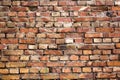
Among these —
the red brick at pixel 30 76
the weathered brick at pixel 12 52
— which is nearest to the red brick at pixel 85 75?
the red brick at pixel 30 76

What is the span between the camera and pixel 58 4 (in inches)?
104

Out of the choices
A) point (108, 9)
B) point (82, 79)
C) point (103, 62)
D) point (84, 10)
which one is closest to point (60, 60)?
point (82, 79)

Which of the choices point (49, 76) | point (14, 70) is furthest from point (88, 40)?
point (14, 70)

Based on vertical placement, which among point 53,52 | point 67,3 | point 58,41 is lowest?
point 53,52

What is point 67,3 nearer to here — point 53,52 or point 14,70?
point 53,52

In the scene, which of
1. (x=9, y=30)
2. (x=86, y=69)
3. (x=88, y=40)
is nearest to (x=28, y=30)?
(x=9, y=30)

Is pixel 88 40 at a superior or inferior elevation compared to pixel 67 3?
inferior

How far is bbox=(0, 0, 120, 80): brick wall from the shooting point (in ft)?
8.54

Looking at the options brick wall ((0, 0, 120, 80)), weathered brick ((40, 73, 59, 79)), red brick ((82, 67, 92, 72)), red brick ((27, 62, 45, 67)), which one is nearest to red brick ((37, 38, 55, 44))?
brick wall ((0, 0, 120, 80))

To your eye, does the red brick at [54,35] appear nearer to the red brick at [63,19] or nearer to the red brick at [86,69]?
the red brick at [63,19]

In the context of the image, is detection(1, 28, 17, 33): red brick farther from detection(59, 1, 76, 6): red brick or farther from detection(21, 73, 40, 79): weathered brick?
detection(59, 1, 76, 6): red brick

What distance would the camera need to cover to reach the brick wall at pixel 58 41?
260 cm

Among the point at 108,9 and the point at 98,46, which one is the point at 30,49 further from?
the point at 108,9

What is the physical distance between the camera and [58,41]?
2625mm
